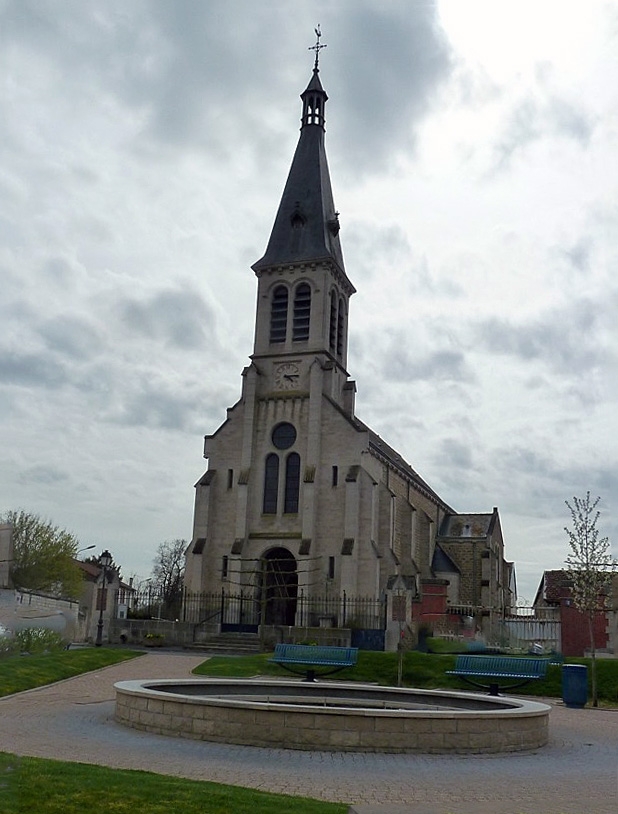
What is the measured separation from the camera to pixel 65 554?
2272 inches

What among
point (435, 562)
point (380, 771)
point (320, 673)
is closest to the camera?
point (380, 771)

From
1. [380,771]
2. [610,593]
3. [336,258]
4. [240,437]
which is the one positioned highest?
[336,258]

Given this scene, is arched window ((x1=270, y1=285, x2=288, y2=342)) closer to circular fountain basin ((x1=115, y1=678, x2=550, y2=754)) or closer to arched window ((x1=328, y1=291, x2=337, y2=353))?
arched window ((x1=328, y1=291, x2=337, y2=353))

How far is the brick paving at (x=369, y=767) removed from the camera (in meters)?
9.24

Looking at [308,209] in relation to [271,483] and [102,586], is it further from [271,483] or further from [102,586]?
[102,586]

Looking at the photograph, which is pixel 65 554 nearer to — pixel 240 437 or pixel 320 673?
pixel 240 437

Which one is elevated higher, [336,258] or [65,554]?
[336,258]

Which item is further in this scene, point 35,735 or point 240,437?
point 240,437

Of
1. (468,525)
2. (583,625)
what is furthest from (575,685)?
(468,525)

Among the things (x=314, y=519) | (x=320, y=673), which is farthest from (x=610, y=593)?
(x=314, y=519)

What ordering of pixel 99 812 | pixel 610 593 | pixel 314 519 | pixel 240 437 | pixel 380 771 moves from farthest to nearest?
pixel 240 437 < pixel 314 519 < pixel 610 593 < pixel 380 771 < pixel 99 812

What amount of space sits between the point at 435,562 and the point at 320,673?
111 feet

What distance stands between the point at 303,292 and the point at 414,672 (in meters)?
27.7

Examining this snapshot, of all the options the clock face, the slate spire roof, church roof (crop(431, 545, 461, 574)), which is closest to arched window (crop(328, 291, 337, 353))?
the slate spire roof
